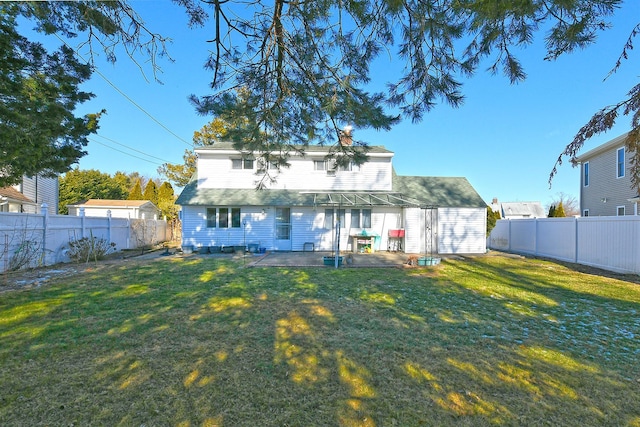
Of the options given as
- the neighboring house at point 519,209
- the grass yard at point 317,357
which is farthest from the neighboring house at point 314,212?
the neighboring house at point 519,209

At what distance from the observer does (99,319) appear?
4.57m

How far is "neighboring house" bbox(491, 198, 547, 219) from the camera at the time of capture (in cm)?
4153

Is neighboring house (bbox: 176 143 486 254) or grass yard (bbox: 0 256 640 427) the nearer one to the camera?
grass yard (bbox: 0 256 640 427)

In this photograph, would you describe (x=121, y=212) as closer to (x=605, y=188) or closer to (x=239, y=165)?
(x=239, y=165)

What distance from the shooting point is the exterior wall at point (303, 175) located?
1505 centimetres

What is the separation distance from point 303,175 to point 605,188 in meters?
16.5

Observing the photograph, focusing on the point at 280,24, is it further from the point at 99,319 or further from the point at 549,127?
the point at 549,127

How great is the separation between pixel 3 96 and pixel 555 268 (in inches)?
593

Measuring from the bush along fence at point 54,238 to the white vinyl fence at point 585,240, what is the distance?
1803cm

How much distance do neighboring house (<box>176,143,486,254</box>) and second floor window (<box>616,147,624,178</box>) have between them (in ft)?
23.3

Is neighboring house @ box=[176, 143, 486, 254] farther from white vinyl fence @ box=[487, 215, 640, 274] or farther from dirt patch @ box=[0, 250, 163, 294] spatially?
dirt patch @ box=[0, 250, 163, 294]

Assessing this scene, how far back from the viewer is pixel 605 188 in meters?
15.6

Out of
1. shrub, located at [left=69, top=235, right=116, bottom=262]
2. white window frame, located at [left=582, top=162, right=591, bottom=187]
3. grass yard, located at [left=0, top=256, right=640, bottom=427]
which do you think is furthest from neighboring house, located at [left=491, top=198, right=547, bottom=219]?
shrub, located at [left=69, top=235, right=116, bottom=262]

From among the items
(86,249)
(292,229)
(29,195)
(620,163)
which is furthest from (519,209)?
(29,195)
